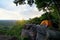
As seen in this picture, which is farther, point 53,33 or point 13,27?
point 13,27

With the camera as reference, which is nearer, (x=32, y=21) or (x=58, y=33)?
(x=58, y=33)

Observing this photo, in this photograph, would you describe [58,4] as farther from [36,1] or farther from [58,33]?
[58,33]

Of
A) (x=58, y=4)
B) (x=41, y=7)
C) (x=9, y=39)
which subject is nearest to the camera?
(x=58, y=4)

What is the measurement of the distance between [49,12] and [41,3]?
2.56m

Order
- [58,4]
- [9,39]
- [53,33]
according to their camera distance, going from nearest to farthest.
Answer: [53,33] < [58,4] < [9,39]

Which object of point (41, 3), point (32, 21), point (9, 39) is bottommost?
point (9, 39)

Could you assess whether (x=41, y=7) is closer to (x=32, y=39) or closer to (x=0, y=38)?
(x=32, y=39)

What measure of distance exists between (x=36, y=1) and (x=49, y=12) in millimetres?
2728

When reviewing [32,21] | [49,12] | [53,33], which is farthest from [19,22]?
[53,33]

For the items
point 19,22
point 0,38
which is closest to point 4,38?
point 0,38

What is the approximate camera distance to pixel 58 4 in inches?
446

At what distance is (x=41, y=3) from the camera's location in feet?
39.2

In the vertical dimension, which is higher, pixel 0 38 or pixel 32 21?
pixel 32 21

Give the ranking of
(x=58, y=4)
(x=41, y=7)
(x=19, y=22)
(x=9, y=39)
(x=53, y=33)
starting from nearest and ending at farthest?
(x=53, y=33) → (x=58, y=4) → (x=41, y=7) → (x=9, y=39) → (x=19, y=22)
